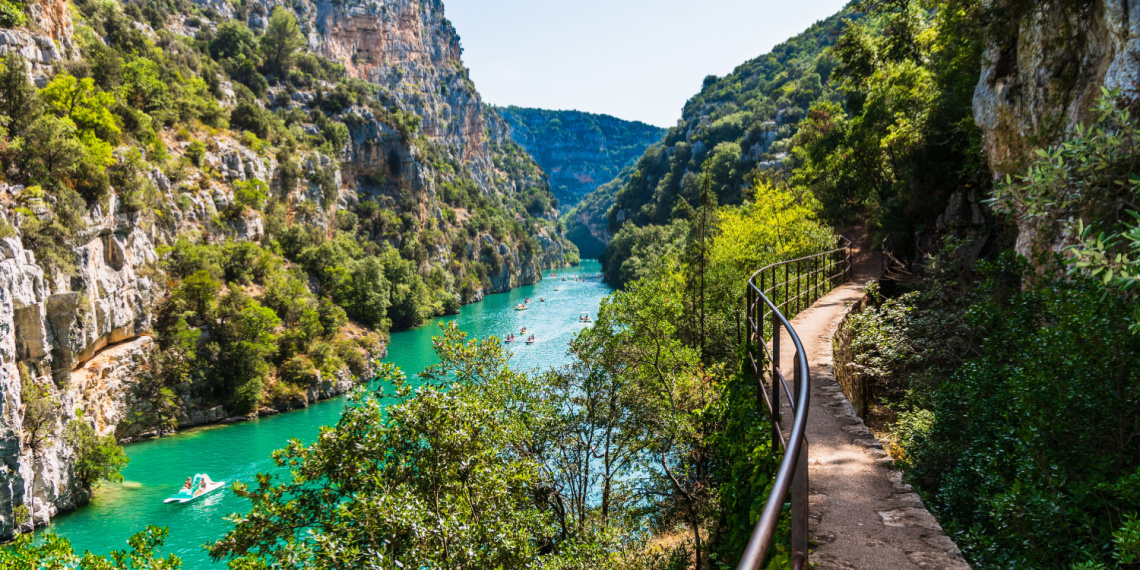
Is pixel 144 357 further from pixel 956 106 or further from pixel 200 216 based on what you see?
pixel 956 106

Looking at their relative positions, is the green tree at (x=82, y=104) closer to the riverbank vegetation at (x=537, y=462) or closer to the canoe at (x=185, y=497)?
the canoe at (x=185, y=497)

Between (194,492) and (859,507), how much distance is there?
2355 cm

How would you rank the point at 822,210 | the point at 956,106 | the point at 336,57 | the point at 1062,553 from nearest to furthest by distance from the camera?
the point at 1062,553 → the point at 956,106 → the point at 822,210 → the point at 336,57

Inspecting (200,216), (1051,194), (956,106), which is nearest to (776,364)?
(1051,194)

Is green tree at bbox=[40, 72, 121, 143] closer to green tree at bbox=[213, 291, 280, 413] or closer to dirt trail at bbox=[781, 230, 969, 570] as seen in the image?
green tree at bbox=[213, 291, 280, 413]

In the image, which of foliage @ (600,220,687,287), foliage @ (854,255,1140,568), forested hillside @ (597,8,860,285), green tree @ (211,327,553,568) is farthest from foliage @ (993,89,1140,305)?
forested hillside @ (597,8,860,285)

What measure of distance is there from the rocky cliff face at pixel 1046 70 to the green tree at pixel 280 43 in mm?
69630

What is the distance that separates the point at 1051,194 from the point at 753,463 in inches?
132

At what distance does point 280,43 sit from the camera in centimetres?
6194

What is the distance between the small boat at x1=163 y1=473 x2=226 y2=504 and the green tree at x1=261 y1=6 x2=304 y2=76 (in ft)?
183

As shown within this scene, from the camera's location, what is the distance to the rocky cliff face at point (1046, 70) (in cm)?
586

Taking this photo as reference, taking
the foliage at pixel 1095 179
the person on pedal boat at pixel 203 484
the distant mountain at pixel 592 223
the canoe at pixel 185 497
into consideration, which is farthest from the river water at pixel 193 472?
the distant mountain at pixel 592 223

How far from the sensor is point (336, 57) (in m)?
94.4

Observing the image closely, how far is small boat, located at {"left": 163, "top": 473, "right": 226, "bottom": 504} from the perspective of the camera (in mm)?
19922
